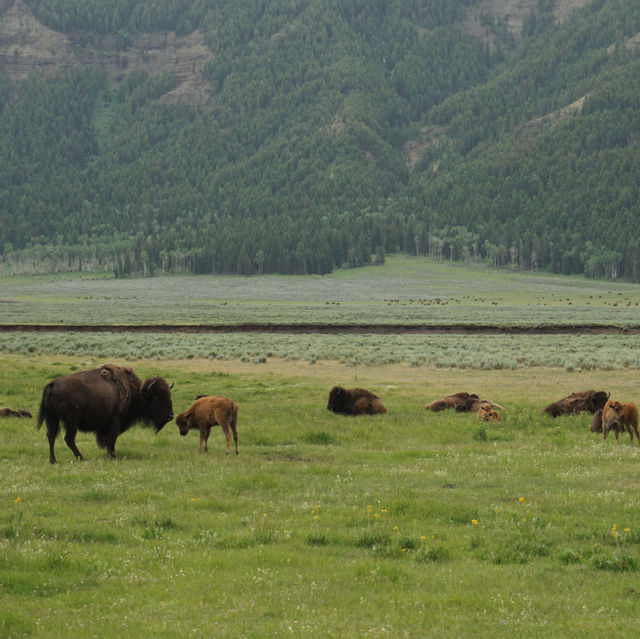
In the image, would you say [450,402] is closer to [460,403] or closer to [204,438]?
[460,403]

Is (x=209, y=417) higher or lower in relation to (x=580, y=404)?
higher

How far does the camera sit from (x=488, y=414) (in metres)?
22.0

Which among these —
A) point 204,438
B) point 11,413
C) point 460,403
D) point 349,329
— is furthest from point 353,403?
point 349,329

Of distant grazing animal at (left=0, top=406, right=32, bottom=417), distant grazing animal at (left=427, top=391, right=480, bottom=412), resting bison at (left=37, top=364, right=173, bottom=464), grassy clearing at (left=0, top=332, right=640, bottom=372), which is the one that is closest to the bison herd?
resting bison at (left=37, top=364, right=173, bottom=464)

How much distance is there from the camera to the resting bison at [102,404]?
15.2m

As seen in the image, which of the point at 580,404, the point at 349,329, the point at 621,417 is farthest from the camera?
the point at 349,329

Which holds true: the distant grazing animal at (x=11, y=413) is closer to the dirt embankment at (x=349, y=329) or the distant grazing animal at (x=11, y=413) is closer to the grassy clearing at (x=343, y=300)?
the dirt embankment at (x=349, y=329)

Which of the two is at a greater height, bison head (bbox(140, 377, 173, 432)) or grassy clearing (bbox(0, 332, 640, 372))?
bison head (bbox(140, 377, 173, 432))

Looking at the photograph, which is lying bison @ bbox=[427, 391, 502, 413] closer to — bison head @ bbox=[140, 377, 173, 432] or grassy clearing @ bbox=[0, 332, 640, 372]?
bison head @ bbox=[140, 377, 173, 432]

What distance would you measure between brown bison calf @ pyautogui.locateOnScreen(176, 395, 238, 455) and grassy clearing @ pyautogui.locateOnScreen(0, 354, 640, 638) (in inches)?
21.3

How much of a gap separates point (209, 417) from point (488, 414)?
8.78 metres

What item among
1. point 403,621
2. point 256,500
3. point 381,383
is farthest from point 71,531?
point 381,383

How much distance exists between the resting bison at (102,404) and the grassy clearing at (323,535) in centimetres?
63

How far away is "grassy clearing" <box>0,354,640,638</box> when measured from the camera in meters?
7.71
